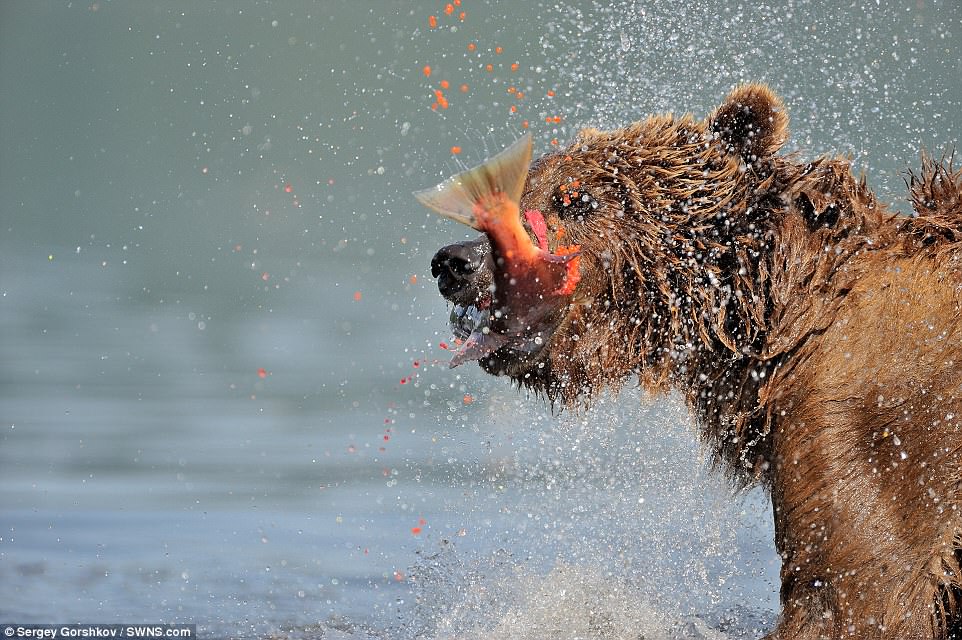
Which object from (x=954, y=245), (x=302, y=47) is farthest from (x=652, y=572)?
(x=302, y=47)

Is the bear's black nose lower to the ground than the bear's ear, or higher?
lower

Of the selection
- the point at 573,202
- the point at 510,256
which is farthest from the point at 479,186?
the point at 573,202

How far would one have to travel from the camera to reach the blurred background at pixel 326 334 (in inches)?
223

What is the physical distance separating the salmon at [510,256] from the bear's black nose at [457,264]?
2.5 inches

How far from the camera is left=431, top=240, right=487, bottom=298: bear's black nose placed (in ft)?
13.6

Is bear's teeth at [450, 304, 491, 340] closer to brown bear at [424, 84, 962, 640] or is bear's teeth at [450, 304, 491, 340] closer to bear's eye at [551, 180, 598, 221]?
brown bear at [424, 84, 962, 640]

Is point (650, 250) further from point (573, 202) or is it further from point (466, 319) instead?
point (466, 319)

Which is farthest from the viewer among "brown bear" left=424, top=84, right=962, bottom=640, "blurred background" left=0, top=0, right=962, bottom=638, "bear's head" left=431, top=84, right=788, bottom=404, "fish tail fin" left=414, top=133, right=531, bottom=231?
"blurred background" left=0, top=0, right=962, bottom=638

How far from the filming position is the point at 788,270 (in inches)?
160

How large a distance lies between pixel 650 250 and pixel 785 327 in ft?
1.92

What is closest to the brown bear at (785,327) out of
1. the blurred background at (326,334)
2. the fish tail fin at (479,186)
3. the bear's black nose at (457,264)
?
the bear's black nose at (457,264)

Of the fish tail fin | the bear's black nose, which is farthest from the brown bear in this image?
the fish tail fin

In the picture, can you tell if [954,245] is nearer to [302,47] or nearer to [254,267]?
[254,267]

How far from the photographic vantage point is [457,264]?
4.15 metres
